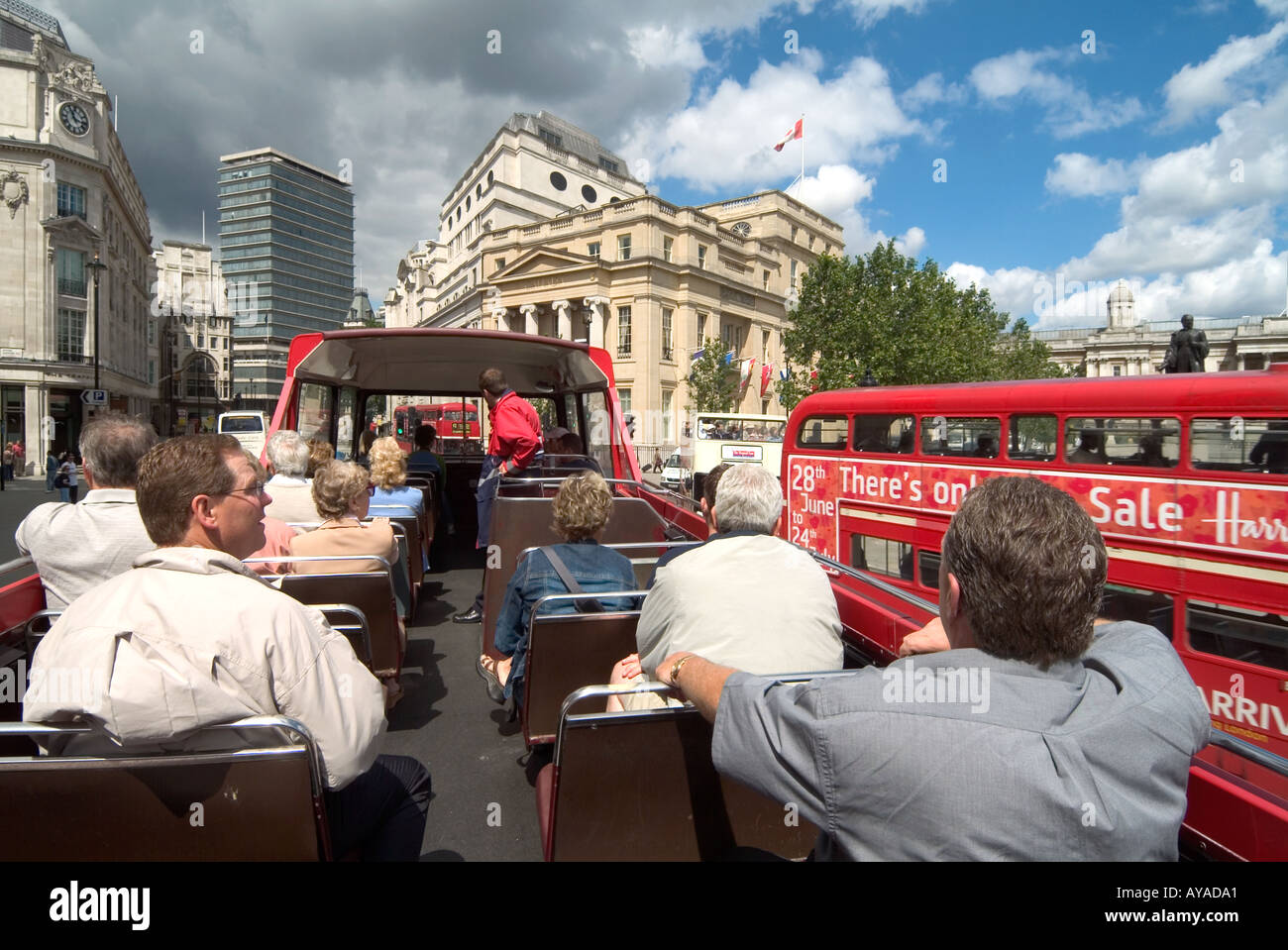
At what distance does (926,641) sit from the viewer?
230 centimetres

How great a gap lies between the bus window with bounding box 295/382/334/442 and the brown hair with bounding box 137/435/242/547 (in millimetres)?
5025

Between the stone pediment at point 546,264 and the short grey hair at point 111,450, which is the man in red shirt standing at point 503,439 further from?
the stone pediment at point 546,264

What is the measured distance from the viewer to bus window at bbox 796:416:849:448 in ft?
33.6

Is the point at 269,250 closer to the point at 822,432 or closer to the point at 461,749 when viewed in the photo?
the point at 822,432

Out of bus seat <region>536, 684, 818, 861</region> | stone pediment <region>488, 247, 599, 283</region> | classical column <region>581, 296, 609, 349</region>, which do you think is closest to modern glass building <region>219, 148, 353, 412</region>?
stone pediment <region>488, 247, 599, 283</region>

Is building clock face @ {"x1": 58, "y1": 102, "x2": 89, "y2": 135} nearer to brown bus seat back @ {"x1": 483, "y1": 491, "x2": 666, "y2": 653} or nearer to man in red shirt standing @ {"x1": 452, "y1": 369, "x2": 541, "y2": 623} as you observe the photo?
man in red shirt standing @ {"x1": 452, "y1": 369, "x2": 541, "y2": 623}

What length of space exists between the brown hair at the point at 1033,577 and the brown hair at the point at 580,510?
2.48m

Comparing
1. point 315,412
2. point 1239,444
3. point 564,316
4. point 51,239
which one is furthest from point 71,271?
point 1239,444

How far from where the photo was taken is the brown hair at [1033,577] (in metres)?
1.34

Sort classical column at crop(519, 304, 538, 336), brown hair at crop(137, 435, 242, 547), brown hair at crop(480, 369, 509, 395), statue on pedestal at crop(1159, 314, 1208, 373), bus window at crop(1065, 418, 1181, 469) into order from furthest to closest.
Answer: classical column at crop(519, 304, 538, 336), statue on pedestal at crop(1159, 314, 1208, 373), brown hair at crop(480, 369, 509, 395), bus window at crop(1065, 418, 1181, 469), brown hair at crop(137, 435, 242, 547)

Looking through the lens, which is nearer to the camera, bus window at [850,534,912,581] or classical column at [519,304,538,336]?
bus window at [850,534,912,581]

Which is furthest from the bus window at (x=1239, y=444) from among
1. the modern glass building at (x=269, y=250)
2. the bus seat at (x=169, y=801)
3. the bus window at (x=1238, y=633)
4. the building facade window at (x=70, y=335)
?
the modern glass building at (x=269, y=250)

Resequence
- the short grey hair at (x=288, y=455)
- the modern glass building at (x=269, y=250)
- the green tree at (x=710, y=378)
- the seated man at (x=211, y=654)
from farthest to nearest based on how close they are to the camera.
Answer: the modern glass building at (x=269, y=250)
the green tree at (x=710, y=378)
the short grey hair at (x=288, y=455)
the seated man at (x=211, y=654)

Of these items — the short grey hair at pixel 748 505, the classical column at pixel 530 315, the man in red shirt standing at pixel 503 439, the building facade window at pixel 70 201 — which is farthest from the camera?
the classical column at pixel 530 315
